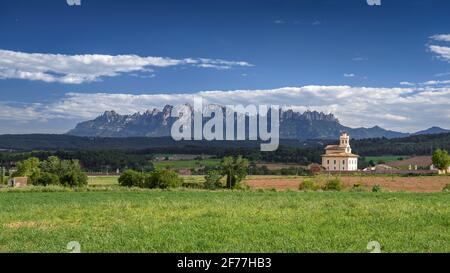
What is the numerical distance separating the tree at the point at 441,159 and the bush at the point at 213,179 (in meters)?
41.4

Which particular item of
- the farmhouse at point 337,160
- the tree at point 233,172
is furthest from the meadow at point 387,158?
the tree at point 233,172

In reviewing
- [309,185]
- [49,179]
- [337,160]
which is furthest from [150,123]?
[337,160]

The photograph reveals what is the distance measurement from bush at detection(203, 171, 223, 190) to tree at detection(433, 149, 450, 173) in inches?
1632

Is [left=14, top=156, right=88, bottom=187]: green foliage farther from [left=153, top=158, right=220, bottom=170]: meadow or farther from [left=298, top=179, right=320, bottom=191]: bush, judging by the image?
[left=298, top=179, right=320, bottom=191]: bush

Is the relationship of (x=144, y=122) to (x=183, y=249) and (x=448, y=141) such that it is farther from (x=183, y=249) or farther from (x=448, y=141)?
(x=448, y=141)

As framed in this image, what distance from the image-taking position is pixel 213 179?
62.6 m

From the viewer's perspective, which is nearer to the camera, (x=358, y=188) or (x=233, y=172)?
(x=358, y=188)

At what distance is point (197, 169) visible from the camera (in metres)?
65.0

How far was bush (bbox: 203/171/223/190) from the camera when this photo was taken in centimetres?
6167

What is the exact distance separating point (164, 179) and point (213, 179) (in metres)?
5.87

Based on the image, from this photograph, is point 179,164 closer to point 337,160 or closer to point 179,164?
point 179,164

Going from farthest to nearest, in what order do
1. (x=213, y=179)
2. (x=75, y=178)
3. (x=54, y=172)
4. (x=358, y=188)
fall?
(x=54, y=172) → (x=75, y=178) → (x=213, y=179) → (x=358, y=188)

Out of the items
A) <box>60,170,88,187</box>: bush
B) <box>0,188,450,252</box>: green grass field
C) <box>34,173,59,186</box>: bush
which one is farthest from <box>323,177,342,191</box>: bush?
<box>0,188,450,252</box>: green grass field
